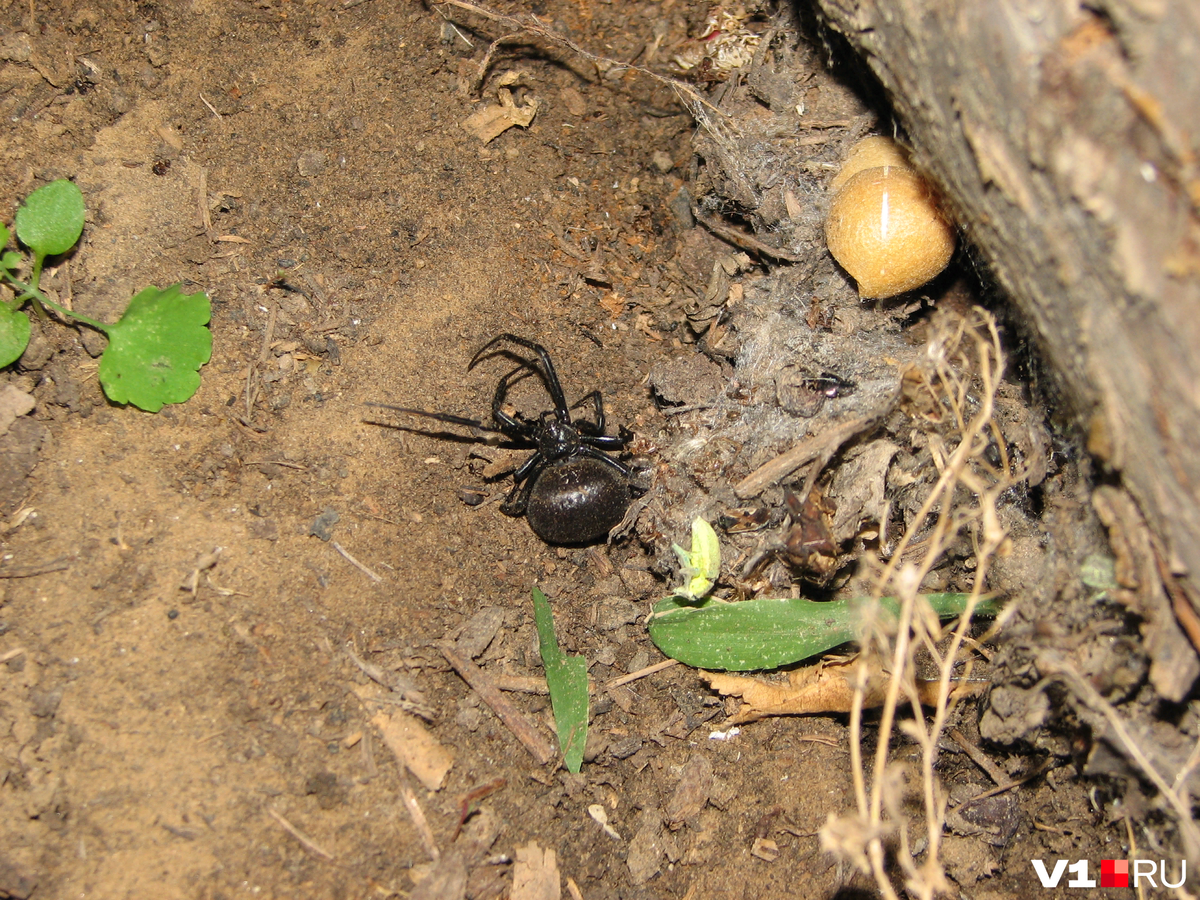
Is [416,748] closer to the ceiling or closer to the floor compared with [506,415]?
closer to the floor

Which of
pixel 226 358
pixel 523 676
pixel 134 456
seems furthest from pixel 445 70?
pixel 523 676

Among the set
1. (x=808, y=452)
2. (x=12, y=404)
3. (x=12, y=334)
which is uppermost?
(x=808, y=452)

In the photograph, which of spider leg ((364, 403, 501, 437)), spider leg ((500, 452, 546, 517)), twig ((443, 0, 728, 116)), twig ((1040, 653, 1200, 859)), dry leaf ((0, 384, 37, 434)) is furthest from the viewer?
twig ((443, 0, 728, 116))

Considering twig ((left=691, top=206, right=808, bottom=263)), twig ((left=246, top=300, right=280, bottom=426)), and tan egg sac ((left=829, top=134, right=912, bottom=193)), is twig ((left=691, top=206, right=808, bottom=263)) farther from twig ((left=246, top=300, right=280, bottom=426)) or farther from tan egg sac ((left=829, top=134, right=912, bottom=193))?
twig ((left=246, top=300, right=280, bottom=426))

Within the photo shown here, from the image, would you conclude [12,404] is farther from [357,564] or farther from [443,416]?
[443,416]

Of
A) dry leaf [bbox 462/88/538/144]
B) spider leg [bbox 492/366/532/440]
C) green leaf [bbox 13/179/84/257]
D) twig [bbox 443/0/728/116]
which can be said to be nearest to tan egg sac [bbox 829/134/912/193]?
twig [bbox 443/0/728/116]

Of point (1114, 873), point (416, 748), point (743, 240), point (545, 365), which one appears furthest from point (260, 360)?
point (1114, 873)
